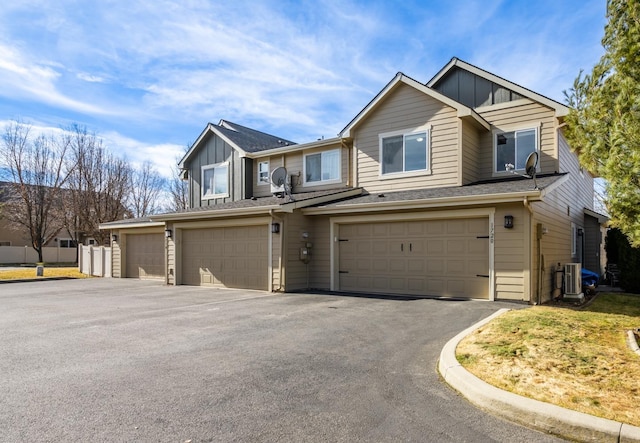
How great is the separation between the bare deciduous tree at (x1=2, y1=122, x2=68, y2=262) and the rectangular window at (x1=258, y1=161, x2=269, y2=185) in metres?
21.4

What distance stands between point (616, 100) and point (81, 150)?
3266cm

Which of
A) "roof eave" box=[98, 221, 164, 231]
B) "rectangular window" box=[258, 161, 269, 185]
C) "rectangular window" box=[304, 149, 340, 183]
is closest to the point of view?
"rectangular window" box=[304, 149, 340, 183]

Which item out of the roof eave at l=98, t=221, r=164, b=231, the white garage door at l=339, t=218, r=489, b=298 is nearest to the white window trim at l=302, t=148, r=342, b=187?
the white garage door at l=339, t=218, r=489, b=298

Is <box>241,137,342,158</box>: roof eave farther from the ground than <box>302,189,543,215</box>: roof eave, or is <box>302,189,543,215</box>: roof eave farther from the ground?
<box>241,137,342,158</box>: roof eave

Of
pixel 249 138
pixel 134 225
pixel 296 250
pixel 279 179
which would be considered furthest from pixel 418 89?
pixel 134 225

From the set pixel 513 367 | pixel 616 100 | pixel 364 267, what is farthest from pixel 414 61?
pixel 513 367

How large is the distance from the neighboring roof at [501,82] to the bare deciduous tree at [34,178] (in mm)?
28448

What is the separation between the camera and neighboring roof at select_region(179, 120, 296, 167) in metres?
17.5

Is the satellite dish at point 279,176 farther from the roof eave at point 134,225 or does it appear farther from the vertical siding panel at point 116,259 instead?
the vertical siding panel at point 116,259

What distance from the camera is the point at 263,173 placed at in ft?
56.1

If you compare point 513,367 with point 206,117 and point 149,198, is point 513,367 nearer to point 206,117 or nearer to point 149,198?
point 206,117

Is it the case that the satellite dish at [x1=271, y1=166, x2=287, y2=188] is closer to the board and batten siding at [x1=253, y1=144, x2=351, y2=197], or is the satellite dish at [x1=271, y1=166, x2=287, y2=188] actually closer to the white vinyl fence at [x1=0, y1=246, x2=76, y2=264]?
the board and batten siding at [x1=253, y1=144, x2=351, y2=197]

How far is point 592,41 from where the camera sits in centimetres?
663

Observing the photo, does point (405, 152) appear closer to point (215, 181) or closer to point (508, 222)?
point (508, 222)
